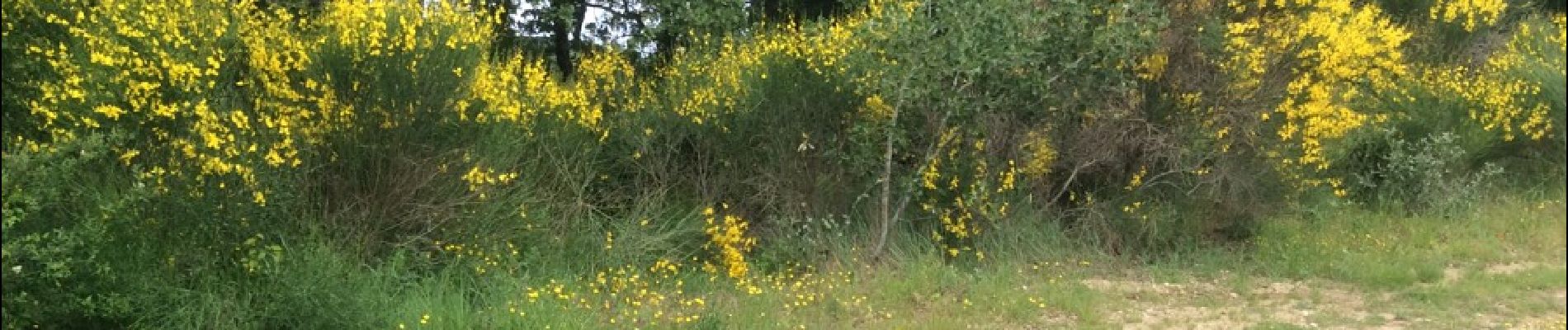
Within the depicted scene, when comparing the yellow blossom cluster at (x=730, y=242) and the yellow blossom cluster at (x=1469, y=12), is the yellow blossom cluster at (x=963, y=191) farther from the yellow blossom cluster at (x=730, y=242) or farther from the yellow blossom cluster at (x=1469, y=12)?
the yellow blossom cluster at (x=1469, y=12)

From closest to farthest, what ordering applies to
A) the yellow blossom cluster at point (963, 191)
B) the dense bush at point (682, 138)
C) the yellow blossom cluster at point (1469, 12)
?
the dense bush at point (682, 138)
the yellow blossom cluster at point (963, 191)
the yellow blossom cluster at point (1469, 12)

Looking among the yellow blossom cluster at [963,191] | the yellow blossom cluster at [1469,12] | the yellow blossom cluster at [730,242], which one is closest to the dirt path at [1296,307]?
the yellow blossom cluster at [963,191]

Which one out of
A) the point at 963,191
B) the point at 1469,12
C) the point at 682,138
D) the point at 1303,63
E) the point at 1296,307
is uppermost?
the point at 1469,12

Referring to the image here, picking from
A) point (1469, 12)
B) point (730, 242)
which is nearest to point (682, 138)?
point (730, 242)

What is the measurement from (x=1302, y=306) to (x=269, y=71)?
19.3 ft

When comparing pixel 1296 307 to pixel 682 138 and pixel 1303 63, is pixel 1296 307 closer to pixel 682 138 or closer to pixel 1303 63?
pixel 1303 63

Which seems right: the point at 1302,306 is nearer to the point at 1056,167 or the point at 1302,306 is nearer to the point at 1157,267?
the point at 1157,267

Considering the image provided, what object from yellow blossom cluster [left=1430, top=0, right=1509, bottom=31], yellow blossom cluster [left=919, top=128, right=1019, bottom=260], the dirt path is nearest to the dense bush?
yellow blossom cluster [left=919, top=128, right=1019, bottom=260]

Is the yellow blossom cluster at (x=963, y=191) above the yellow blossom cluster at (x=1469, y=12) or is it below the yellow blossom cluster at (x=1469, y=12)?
below

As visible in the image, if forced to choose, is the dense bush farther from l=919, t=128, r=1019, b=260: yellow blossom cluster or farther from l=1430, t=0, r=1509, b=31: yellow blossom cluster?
l=1430, t=0, r=1509, b=31: yellow blossom cluster

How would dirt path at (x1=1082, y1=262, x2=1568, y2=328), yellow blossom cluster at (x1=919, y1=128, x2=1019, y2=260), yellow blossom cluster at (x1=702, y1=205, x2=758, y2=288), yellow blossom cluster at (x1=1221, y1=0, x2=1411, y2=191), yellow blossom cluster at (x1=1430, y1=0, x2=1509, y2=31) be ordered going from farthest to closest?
yellow blossom cluster at (x1=1430, y1=0, x2=1509, y2=31) < yellow blossom cluster at (x1=1221, y1=0, x2=1411, y2=191) < yellow blossom cluster at (x1=919, y1=128, x2=1019, y2=260) < yellow blossom cluster at (x1=702, y1=205, x2=758, y2=288) < dirt path at (x1=1082, y1=262, x2=1568, y2=328)

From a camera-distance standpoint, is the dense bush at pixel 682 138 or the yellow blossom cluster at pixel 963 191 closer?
the dense bush at pixel 682 138

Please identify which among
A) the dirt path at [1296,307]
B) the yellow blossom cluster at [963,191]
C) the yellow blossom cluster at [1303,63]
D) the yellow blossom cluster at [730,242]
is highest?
the yellow blossom cluster at [1303,63]

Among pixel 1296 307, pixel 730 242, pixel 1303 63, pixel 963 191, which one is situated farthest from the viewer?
pixel 1303 63
